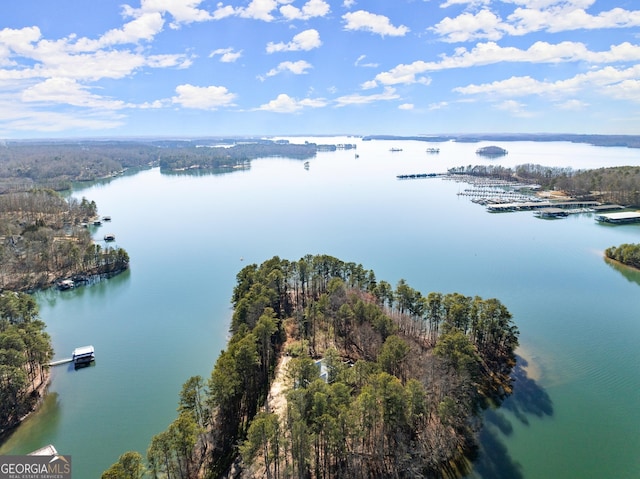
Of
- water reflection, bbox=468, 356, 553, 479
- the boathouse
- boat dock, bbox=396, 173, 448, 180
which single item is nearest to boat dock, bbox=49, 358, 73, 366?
water reflection, bbox=468, 356, 553, 479

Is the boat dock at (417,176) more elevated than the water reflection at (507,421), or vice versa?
the boat dock at (417,176)

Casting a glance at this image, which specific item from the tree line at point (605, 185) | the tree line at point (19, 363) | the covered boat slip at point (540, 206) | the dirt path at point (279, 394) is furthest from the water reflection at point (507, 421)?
the tree line at point (605, 185)

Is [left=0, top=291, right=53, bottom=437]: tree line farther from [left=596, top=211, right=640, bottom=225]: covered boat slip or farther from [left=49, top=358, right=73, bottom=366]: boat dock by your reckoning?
[left=596, top=211, right=640, bottom=225]: covered boat slip

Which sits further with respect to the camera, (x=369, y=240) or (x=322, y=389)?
(x=369, y=240)

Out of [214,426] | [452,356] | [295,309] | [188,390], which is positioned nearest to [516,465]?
[452,356]

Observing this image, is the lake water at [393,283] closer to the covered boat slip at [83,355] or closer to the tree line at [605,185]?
the covered boat slip at [83,355]

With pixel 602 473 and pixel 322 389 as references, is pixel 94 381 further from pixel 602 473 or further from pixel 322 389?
pixel 602 473

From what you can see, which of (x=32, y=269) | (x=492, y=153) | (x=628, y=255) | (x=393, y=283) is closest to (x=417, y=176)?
(x=628, y=255)
